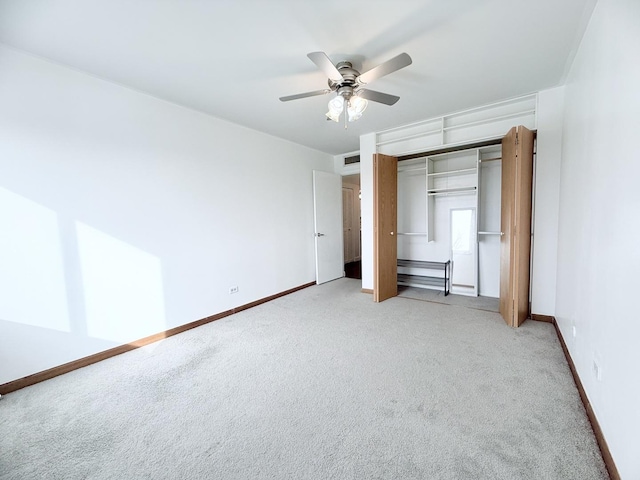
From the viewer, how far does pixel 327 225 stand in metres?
5.34

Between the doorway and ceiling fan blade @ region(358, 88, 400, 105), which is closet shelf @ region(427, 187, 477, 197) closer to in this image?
ceiling fan blade @ region(358, 88, 400, 105)


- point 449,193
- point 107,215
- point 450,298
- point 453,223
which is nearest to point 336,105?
point 107,215

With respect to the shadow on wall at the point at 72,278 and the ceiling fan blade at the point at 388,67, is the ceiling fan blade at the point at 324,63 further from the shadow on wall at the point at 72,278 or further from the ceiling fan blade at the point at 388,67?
the shadow on wall at the point at 72,278

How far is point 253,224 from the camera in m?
4.02

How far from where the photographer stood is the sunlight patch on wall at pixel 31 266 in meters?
2.09

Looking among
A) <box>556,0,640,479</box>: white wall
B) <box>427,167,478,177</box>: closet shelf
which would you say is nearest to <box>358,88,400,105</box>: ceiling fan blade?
<box>556,0,640,479</box>: white wall

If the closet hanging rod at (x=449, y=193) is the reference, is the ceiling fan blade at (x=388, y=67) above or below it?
above

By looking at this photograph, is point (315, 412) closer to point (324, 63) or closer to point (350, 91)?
point (324, 63)

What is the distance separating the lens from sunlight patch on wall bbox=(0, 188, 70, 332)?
2095 millimetres

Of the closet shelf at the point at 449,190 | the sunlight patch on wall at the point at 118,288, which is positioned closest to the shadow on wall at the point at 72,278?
the sunlight patch on wall at the point at 118,288

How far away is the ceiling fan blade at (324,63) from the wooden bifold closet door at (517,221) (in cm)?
212

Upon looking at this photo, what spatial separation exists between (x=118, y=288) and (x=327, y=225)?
11.5 feet

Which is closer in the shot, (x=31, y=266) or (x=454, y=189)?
(x=31, y=266)

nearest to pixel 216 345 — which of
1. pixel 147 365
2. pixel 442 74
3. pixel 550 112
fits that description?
pixel 147 365
